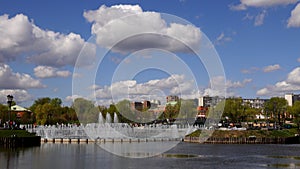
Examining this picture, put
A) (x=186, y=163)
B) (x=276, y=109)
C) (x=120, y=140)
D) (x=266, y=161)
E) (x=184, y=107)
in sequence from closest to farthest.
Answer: (x=186, y=163), (x=266, y=161), (x=120, y=140), (x=276, y=109), (x=184, y=107)

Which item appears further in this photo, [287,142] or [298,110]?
[298,110]

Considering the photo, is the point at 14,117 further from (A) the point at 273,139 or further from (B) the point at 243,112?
(A) the point at 273,139

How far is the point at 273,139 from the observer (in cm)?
8862

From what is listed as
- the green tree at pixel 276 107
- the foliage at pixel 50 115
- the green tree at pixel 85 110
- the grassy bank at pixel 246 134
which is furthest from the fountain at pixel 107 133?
the green tree at pixel 276 107

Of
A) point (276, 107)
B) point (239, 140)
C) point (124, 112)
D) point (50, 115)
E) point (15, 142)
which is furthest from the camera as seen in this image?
point (124, 112)

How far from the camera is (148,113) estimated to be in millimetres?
182625

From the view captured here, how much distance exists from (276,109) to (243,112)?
21.3 metres

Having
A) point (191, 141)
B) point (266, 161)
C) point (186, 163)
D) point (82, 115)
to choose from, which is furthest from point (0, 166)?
point (82, 115)

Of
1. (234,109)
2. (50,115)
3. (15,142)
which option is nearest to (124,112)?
(50,115)

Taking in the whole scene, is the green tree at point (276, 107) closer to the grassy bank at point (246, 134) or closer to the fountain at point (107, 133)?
the grassy bank at point (246, 134)

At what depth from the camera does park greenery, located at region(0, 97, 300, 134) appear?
129000 millimetres

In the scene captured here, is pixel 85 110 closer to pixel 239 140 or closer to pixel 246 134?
pixel 246 134

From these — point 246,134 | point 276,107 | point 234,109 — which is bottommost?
point 246,134

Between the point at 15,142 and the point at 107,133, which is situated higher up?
the point at 107,133
